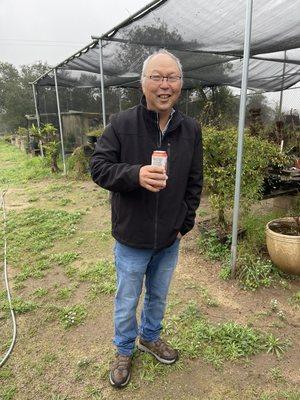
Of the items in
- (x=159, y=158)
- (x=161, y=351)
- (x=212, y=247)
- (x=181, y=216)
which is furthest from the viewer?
(x=212, y=247)

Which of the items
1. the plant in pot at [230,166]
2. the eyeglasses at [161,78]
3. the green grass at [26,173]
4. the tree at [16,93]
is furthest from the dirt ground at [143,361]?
the tree at [16,93]

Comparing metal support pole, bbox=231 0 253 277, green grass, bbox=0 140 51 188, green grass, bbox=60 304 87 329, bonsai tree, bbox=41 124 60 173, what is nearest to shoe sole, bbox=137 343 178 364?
green grass, bbox=60 304 87 329

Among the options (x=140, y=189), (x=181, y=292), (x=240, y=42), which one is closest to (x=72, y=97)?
(x=240, y=42)

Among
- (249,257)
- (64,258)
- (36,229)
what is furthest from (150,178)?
(36,229)

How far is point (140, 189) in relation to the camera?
1.62m

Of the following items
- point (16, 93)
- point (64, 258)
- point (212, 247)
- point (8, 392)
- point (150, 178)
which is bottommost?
point (8, 392)

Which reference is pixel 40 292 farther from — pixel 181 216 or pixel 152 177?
pixel 152 177

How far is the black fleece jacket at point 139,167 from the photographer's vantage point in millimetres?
1592

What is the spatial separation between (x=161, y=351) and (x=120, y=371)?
300mm

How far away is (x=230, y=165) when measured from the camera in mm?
3363

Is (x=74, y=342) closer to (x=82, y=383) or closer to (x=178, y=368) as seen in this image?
(x=82, y=383)

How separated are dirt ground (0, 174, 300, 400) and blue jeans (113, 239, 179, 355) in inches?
10.8

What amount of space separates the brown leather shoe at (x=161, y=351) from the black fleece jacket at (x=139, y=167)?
0.81 m

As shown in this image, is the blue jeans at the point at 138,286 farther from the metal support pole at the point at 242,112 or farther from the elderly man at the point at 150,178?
the metal support pole at the point at 242,112
